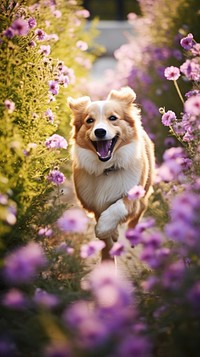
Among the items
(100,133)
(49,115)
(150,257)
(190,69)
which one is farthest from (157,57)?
(150,257)

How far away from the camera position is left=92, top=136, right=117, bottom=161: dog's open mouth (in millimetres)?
4875

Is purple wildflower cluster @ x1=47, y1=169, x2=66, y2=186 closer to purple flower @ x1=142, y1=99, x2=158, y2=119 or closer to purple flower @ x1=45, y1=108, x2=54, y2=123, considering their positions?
purple flower @ x1=45, y1=108, x2=54, y2=123

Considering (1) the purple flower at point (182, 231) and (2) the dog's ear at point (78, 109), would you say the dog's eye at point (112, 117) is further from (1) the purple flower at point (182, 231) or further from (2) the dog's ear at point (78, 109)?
(1) the purple flower at point (182, 231)

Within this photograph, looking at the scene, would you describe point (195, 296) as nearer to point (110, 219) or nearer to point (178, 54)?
point (110, 219)

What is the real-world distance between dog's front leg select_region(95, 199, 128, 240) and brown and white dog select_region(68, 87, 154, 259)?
1 centimetres

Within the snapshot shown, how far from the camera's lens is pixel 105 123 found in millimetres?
4809

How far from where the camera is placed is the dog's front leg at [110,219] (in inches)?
182

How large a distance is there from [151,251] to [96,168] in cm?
255

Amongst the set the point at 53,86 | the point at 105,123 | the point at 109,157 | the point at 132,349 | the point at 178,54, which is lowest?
the point at 178,54

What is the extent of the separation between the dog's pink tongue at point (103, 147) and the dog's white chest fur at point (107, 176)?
0.35 ft

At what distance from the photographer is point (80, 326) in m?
2.13

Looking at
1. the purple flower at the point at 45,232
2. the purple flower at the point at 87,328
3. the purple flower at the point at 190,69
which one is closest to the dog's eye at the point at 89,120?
the purple flower at the point at 45,232

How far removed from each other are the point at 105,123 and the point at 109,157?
0.25 metres

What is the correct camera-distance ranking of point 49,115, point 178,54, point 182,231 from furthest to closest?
point 178,54 → point 49,115 → point 182,231
